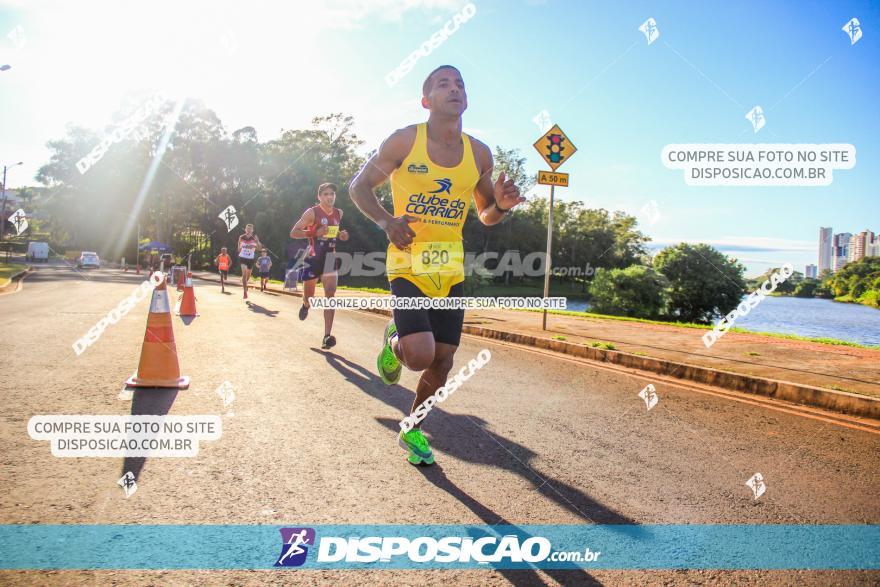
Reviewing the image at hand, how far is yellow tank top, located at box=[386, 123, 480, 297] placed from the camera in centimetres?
382

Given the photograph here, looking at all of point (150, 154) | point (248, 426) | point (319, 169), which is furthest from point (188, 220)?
point (248, 426)

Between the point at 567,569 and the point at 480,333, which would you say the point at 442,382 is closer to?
the point at 567,569

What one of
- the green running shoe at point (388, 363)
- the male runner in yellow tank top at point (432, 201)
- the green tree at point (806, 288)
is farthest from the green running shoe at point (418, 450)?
the green tree at point (806, 288)

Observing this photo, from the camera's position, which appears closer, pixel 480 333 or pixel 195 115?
pixel 480 333

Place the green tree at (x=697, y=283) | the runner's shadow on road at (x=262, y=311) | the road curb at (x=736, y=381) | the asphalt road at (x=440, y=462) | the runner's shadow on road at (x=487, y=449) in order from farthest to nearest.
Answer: the green tree at (x=697, y=283) < the runner's shadow on road at (x=262, y=311) < the road curb at (x=736, y=381) < the runner's shadow on road at (x=487, y=449) < the asphalt road at (x=440, y=462)

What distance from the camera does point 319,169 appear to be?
57906 mm

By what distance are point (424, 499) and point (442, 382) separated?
0.98m

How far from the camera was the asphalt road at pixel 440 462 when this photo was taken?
2801 millimetres

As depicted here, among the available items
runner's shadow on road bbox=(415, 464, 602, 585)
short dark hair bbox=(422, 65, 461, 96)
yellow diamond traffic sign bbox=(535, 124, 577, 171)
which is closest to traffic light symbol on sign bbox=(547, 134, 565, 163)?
yellow diamond traffic sign bbox=(535, 124, 577, 171)

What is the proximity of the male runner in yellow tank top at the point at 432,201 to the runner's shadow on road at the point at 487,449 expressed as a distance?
0.48 meters

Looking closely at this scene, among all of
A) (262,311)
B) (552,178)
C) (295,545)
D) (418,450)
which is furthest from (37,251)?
(295,545)

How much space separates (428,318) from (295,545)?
1696 millimetres

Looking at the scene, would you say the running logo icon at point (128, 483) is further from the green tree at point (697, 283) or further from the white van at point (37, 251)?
the white van at point (37, 251)

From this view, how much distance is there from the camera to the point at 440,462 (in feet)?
12.3
